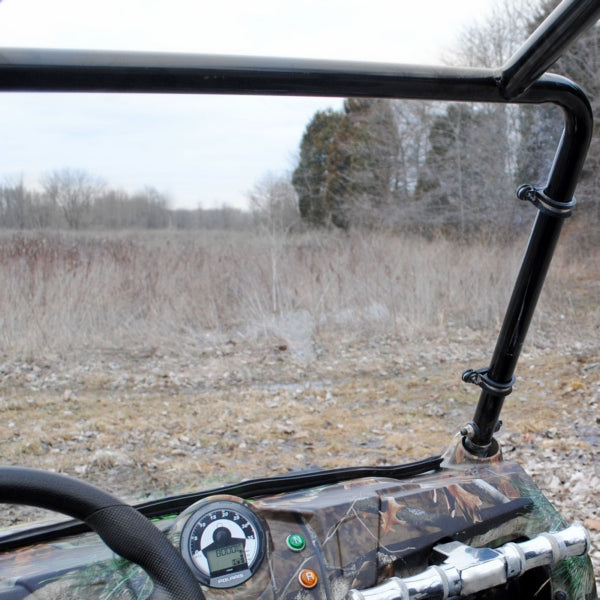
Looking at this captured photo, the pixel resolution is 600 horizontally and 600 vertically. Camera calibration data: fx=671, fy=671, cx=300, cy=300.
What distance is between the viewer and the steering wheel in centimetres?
Result: 88

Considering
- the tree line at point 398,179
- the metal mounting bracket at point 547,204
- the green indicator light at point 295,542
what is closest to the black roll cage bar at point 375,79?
the metal mounting bracket at point 547,204

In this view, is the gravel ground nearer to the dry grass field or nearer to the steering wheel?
the dry grass field

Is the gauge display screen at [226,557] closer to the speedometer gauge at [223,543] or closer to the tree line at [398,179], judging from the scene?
the speedometer gauge at [223,543]

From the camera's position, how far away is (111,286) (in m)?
8.18

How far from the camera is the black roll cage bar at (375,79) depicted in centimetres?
82

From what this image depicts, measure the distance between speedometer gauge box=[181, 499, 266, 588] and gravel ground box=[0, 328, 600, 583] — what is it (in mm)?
2094

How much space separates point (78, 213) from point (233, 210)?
9.77 feet

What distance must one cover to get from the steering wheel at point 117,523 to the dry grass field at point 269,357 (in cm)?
155

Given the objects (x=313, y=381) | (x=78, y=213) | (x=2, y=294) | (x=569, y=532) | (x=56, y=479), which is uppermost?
(x=56, y=479)

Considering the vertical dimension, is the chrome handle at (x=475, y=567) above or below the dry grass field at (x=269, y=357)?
above

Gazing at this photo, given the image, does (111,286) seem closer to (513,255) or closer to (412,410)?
(412,410)

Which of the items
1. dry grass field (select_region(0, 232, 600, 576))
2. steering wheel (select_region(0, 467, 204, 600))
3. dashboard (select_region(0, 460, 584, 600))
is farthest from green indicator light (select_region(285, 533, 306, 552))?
dry grass field (select_region(0, 232, 600, 576))

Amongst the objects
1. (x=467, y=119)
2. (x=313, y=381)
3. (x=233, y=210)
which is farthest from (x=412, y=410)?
(x=467, y=119)

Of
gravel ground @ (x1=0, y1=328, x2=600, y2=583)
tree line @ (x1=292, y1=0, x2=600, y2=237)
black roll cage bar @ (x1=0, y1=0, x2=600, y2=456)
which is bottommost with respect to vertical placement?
gravel ground @ (x1=0, y1=328, x2=600, y2=583)
